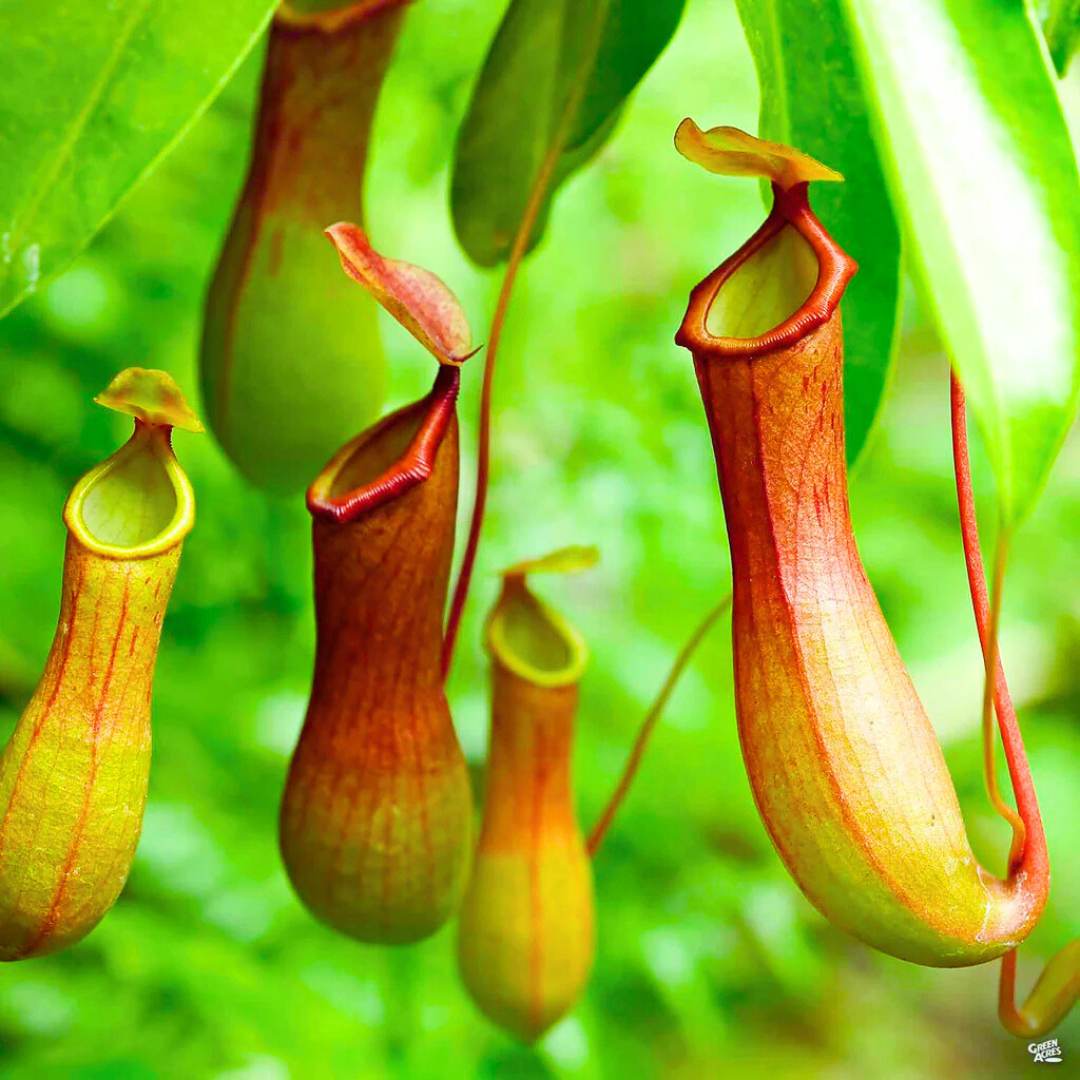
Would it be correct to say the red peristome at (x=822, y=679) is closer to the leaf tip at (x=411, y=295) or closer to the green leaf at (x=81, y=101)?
the leaf tip at (x=411, y=295)

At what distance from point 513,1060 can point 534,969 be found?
634 mm

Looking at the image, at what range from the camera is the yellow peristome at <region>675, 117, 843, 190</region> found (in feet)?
1.56

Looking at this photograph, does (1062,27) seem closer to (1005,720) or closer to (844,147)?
(844,147)

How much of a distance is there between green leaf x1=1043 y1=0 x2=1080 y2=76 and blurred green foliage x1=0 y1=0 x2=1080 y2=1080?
0.85 metres

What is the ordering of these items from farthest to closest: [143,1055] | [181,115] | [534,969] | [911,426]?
[911,426] → [143,1055] → [534,969] → [181,115]

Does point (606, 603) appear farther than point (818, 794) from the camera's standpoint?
Yes

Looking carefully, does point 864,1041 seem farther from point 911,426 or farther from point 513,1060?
point 911,426

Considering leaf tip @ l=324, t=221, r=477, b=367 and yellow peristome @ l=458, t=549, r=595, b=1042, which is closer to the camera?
leaf tip @ l=324, t=221, r=477, b=367

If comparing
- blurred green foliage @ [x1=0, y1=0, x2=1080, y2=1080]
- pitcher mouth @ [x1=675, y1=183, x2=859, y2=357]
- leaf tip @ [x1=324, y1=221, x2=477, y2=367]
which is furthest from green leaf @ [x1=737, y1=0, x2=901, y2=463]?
blurred green foliage @ [x1=0, y1=0, x2=1080, y2=1080]

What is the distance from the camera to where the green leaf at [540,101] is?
67cm

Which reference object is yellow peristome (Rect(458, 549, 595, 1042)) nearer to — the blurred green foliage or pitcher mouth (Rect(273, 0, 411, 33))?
pitcher mouth (Rect(273, 0, 411, 33))

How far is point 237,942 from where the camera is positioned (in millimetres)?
1303

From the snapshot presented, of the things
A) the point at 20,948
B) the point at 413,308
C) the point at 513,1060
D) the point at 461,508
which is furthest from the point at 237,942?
the point at 413,308

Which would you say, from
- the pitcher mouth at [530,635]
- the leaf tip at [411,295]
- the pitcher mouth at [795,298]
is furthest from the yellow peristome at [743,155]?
the pitcher mouth at [530,635]
